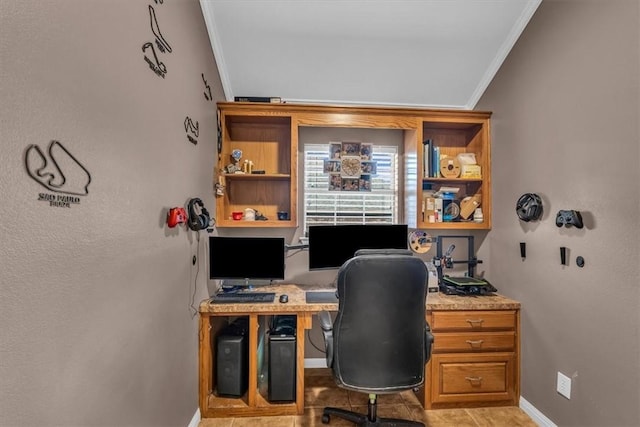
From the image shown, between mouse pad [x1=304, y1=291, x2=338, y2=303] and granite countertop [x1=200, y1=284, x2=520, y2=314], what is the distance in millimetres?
45

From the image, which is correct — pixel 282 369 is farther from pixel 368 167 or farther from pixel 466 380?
pixel 368 167

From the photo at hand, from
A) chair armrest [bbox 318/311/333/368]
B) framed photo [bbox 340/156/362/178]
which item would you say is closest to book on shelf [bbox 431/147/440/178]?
framed photo [bbox 340/156/362/178]

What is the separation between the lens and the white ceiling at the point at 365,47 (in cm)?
203

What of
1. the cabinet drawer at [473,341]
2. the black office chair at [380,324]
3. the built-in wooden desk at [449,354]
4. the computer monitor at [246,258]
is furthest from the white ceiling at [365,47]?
the cabinet drawer at [473,341]

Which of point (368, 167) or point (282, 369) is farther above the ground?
point (368, 167)

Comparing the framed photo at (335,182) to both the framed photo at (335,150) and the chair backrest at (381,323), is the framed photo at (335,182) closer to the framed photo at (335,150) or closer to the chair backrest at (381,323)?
the framed photo at (335,150)

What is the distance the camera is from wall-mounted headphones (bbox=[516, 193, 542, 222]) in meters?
1.96

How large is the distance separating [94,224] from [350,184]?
6.63 feet

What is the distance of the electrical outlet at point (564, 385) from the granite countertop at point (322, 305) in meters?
0.46

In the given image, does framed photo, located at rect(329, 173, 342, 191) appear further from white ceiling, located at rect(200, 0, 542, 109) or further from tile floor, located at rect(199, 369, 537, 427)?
tile floor, located at rect(199, 369, 537, 427)

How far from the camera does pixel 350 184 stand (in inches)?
105

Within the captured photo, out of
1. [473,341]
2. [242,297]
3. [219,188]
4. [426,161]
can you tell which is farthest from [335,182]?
[473,341]

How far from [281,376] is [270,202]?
1404mm

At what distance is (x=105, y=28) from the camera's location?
98cm
